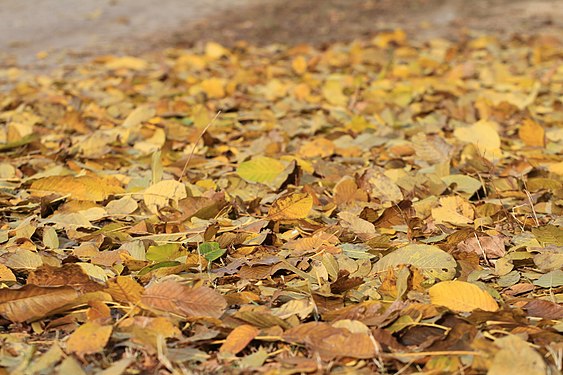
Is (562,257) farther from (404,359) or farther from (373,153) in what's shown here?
(373,153)

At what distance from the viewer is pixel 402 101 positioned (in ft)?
10.7

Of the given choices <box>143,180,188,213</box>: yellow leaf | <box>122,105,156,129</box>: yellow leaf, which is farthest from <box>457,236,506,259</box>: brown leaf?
<box>122,105,156,129</box>: yellow leaf

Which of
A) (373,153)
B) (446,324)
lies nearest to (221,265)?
(446,324)

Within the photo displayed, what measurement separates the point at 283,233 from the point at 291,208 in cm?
6

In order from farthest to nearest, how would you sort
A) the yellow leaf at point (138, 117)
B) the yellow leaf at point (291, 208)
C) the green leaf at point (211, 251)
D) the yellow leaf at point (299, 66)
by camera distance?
the yellow leaf at point (299, 66) < the yellow leaf at point (138, 117) < the yellow leaf at point (291, 208) < the green leaf at point (211, 251)

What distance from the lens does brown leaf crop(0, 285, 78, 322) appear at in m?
1.37

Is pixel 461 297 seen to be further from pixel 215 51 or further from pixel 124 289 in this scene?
pixel 215 51

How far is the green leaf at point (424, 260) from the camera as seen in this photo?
5.17 ft

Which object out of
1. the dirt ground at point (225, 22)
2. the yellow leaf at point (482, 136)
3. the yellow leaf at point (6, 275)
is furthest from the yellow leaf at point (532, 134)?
the dirt ground at point (225, 22)

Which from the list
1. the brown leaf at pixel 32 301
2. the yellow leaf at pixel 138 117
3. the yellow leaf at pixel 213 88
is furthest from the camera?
the yellow leaf at pixel 213 88

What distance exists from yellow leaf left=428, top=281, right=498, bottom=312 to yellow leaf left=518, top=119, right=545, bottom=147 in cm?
134

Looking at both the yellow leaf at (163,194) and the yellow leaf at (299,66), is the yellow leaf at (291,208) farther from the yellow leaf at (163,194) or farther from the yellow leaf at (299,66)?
the yellow leaf at (299,66)

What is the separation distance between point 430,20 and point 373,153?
3436 mm

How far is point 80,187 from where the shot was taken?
81.0 inches
